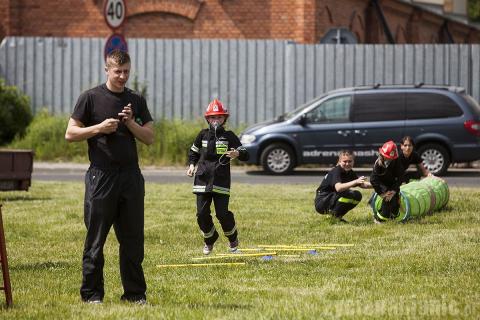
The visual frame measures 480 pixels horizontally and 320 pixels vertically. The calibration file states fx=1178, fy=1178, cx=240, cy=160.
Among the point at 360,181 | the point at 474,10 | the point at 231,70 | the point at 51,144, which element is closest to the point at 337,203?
the point at 360,181

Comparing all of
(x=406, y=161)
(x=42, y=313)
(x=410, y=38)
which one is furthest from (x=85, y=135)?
(x=410, y=38)

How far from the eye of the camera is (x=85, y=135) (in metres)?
8.05

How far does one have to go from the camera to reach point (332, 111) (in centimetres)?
2459

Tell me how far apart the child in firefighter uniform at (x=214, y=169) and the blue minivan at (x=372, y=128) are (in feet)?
41.2

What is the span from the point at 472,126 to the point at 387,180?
9.99 meters

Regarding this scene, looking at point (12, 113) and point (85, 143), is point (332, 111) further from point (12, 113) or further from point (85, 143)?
point (12, 113)

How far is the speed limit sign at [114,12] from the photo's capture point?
23.0 meters

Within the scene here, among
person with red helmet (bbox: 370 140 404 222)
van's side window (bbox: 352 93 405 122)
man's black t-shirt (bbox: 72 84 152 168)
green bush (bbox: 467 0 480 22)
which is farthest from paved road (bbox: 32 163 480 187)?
green bush (bbox: 467 0 480 22)

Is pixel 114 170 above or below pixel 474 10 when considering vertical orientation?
below

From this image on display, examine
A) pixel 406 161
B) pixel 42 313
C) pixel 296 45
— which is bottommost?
pixel 42 313

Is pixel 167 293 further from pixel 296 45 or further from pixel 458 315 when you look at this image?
pixel 296 45

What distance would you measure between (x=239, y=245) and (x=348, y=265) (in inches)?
102

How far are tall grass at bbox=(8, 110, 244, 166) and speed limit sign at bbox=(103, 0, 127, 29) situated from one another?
467 cm

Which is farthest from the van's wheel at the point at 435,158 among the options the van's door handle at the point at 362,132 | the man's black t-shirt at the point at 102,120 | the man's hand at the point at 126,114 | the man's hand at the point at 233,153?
the man's hand at the point at 126,114
